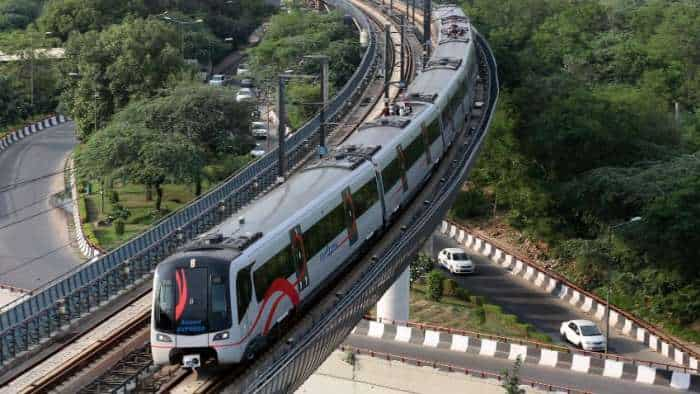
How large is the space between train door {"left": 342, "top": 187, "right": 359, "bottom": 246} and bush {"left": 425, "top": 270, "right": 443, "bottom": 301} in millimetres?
18027

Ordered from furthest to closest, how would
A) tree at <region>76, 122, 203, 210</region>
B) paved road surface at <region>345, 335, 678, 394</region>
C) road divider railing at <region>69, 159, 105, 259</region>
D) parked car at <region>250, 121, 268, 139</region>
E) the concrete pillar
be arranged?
parked car at <region>250, 121, 268, 139</region> → tree at <region>76, 122, 203, 210</region> → road divider railing at <region>69, 159, 105, 259</region> → the concrete pillar → paved road surface at <region>345, 335, 678, 394</region>

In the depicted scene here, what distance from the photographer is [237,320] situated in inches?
888

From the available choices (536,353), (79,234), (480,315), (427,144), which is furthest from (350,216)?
(79,234)

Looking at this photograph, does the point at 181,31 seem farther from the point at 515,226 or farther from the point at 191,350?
the point at 191,350

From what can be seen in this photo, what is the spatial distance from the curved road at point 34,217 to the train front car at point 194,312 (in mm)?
23103

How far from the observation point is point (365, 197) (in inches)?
1219

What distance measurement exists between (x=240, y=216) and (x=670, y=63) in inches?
2515

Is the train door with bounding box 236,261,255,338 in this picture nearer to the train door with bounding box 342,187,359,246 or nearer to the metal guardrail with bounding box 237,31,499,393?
the metal guardrail with bounding box 237,31,499,393

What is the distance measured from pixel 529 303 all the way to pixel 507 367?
12212 millimetres

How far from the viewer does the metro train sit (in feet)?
73.5

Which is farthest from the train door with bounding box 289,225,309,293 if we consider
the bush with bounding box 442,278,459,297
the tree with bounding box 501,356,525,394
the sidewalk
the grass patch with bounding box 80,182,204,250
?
the grass patch with bounding box 80,182,204,250

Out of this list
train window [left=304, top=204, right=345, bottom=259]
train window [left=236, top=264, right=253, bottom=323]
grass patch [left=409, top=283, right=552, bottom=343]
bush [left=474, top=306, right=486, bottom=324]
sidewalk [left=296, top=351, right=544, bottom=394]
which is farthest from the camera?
bush [left=474, top=306, right=486, bottom=324]

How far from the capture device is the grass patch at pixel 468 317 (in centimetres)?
4428

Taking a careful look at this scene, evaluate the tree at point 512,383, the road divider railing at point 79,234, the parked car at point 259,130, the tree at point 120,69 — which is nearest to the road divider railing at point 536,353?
the tree at point 512,383
